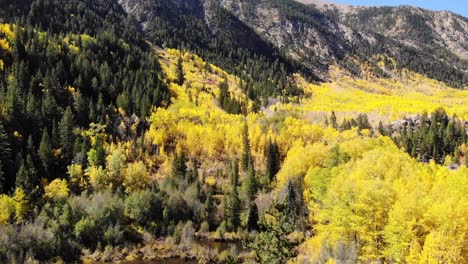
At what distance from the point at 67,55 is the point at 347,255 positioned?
115793 millimetres

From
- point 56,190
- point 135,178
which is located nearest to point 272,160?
point 135,178

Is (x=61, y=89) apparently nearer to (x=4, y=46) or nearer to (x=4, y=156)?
(x=4, y=46)

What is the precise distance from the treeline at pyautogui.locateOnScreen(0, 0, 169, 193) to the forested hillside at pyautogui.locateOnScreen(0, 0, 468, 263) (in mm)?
461

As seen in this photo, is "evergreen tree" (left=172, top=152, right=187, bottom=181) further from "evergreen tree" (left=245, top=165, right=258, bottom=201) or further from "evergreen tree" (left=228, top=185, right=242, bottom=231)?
"evergreen tree" (left=228, top=185, right=242, bottom=231)

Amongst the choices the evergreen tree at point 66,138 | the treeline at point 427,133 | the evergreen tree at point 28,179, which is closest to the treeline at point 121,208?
the evergreen tree at point 28,179

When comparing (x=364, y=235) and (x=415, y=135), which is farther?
(x=415, y=135)

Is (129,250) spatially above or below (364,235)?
below

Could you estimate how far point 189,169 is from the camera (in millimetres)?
115562

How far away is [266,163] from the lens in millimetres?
120688

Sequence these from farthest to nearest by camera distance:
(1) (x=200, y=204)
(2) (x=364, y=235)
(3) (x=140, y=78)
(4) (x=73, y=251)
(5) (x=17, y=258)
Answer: (3) (x=140, y=78) → (1) (x=200, y=204) → (4) (x=73, y=251) → (5) (x=17, y=258) → (2) (x=364, y=235)

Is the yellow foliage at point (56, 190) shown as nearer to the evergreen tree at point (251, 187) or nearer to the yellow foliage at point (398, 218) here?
the evergreen tree at point (251, 187)

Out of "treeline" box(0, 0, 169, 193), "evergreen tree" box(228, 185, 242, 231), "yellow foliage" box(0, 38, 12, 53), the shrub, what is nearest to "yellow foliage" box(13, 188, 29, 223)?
"treeline" box(0, 0, 169, 193)

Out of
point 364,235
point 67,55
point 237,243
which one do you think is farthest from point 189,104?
point 364,235

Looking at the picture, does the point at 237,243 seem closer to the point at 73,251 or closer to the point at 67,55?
the point at 73,251
